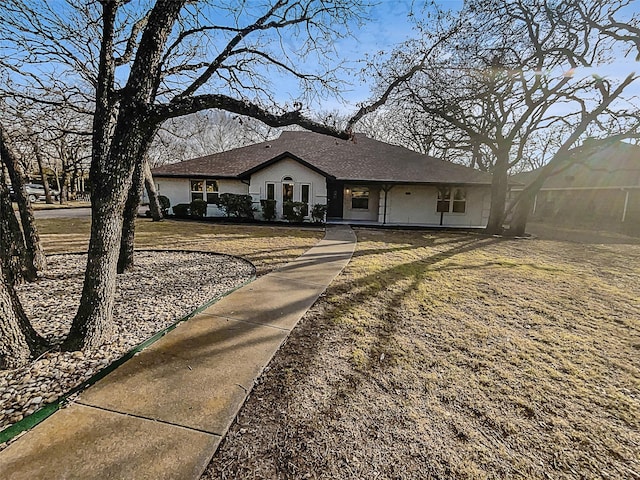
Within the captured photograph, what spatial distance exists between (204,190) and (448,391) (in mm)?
17098

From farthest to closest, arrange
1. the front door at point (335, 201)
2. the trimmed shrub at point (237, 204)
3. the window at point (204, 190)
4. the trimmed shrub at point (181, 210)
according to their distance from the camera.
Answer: the front door at point (335, 201) < the window at point (204, 190) < the trimmed shrub at point (181, 210) < the trimmed shrub at point (237, 204)

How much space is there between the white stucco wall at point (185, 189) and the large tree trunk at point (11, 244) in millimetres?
11992

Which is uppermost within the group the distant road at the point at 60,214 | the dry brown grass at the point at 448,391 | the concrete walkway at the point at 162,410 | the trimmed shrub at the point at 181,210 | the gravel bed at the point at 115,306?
the trimmed shrub at the point at 181,210

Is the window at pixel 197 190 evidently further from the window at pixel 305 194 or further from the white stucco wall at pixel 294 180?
the window at pixel 305 194

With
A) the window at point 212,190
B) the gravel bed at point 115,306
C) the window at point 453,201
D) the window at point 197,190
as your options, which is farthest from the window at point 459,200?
the window at point 197,190

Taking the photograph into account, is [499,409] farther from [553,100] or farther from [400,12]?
[553,100]

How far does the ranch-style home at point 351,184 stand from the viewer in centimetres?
1589

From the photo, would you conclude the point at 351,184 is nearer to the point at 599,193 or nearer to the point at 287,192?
the point at 287,192

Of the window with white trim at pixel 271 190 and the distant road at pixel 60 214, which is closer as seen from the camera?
the window with white trim at pixel 271 190

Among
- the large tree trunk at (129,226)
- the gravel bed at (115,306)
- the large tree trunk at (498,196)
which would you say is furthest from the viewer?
the large tree trunk at (498,196)

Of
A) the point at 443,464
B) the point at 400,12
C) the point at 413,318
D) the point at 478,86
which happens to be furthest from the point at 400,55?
the point at 443,464

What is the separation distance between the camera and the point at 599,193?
70.4ft

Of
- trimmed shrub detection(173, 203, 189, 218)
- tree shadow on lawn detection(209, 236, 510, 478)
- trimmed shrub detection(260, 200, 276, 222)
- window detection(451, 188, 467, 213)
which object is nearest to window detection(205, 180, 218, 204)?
trimmed shrub detection(173, 203, 189, 218)

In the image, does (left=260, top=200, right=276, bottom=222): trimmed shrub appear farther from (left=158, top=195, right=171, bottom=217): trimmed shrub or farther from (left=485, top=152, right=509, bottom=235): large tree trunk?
(left=485, top=152, right=509, bottom=235): large tree trunk
